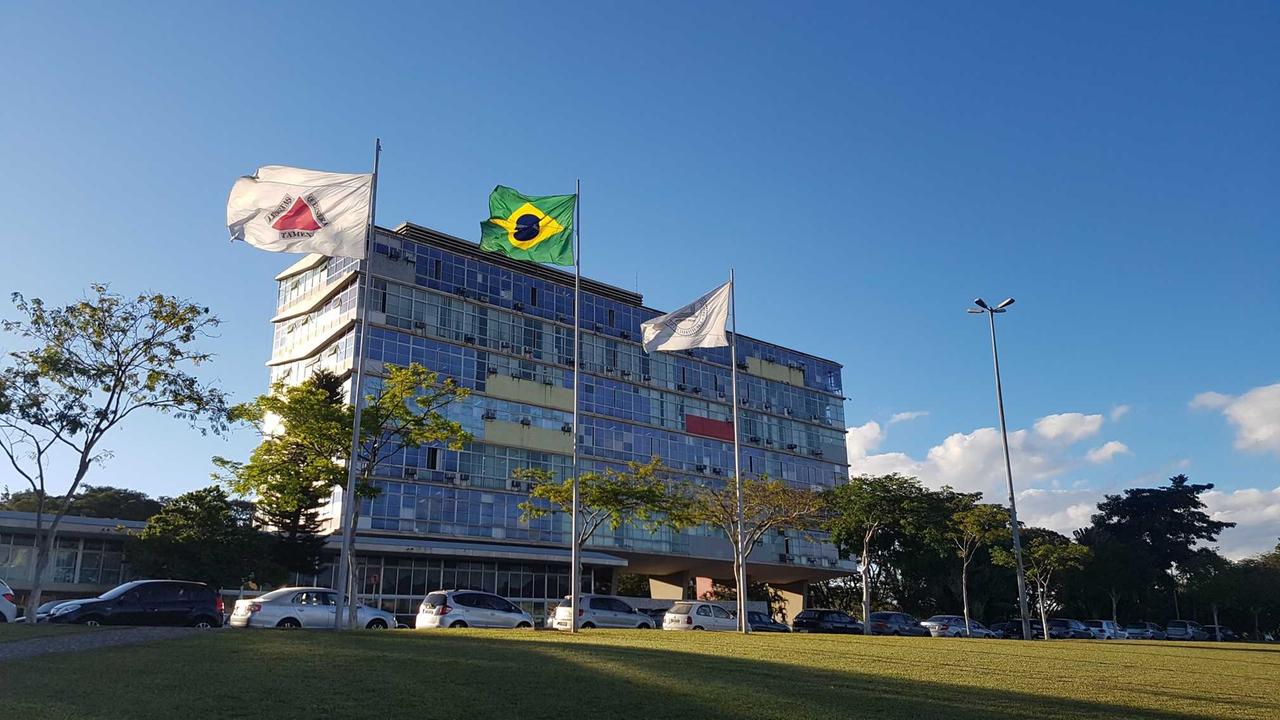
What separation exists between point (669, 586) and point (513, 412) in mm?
22549

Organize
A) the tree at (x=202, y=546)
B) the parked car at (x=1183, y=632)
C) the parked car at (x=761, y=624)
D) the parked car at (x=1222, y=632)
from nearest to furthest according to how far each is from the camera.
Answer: the tree at (x=202, y=546), the parked car at (x=761, y=624), the parked car at (x=1183, y=632), the parked car at (x=1222, y=632)

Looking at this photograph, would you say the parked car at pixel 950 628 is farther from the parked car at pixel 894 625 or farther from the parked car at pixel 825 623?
the parked car at pixel 825 623

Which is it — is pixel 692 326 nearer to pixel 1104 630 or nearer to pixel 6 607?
pixel 6 607

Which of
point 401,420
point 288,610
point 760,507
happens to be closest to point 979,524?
point 760,507

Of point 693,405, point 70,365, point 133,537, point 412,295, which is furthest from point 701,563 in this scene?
point 70,365

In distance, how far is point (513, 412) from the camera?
6256cm

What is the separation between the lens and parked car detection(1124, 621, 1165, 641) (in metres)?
69.8

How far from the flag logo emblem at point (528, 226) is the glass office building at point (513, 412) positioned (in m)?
28.0

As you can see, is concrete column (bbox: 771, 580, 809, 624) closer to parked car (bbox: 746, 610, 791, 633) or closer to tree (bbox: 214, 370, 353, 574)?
parked car (bbox: 746, 610, 791, 633)

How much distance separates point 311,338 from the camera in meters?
61.4

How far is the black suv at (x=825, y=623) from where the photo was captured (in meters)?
51.9

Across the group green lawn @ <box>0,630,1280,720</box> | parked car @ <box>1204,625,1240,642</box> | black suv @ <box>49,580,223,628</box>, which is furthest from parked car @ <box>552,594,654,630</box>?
parked car @ <box>1204,625,1240,642</box>

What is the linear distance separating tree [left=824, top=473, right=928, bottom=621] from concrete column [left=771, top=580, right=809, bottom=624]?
30231 mm

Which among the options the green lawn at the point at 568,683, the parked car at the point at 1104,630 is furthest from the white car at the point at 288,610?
the parked car at the point at 1104,630
